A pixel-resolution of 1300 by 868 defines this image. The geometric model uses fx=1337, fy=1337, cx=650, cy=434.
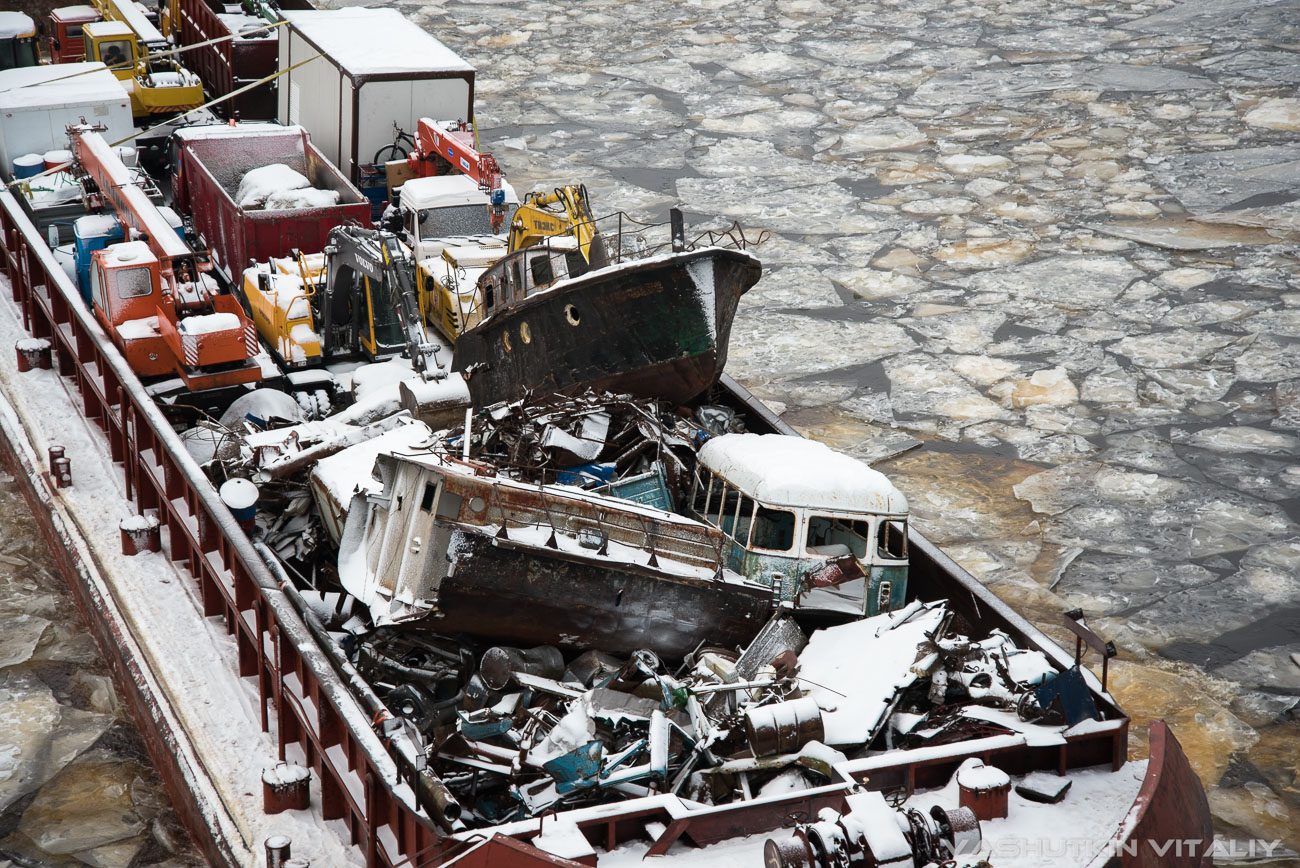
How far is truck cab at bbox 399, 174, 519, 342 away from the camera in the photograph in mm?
12898

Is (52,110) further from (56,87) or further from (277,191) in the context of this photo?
(277,191)

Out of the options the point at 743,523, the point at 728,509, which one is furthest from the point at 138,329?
the point at 743,523

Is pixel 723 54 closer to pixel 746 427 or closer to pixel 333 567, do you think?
pixel 746 427

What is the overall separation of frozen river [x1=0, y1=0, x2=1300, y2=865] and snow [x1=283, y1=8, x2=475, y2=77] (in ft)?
9.73

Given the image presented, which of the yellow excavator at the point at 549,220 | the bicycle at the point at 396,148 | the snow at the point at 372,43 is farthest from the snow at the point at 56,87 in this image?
the yellow excavator at the point at 549,220

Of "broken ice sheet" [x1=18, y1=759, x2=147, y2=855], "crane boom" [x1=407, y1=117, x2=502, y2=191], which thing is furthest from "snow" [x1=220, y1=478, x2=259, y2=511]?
"crane boom" [x1=407, y1=117, x2=502, y2=191]

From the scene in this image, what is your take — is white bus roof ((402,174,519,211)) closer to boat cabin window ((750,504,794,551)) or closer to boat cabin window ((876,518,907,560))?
boat cabin window ((750,504,794,551))

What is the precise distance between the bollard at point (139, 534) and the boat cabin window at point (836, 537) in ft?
15.8

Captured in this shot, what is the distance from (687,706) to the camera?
709cm

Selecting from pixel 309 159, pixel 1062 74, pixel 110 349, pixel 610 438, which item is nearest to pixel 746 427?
pixel 610 438

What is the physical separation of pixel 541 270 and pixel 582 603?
12.5 ft

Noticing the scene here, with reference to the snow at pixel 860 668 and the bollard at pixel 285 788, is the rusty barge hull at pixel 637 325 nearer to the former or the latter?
the snow at pixel 860 668

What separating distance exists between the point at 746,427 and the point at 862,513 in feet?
8.40

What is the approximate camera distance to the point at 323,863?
22.9 ft
